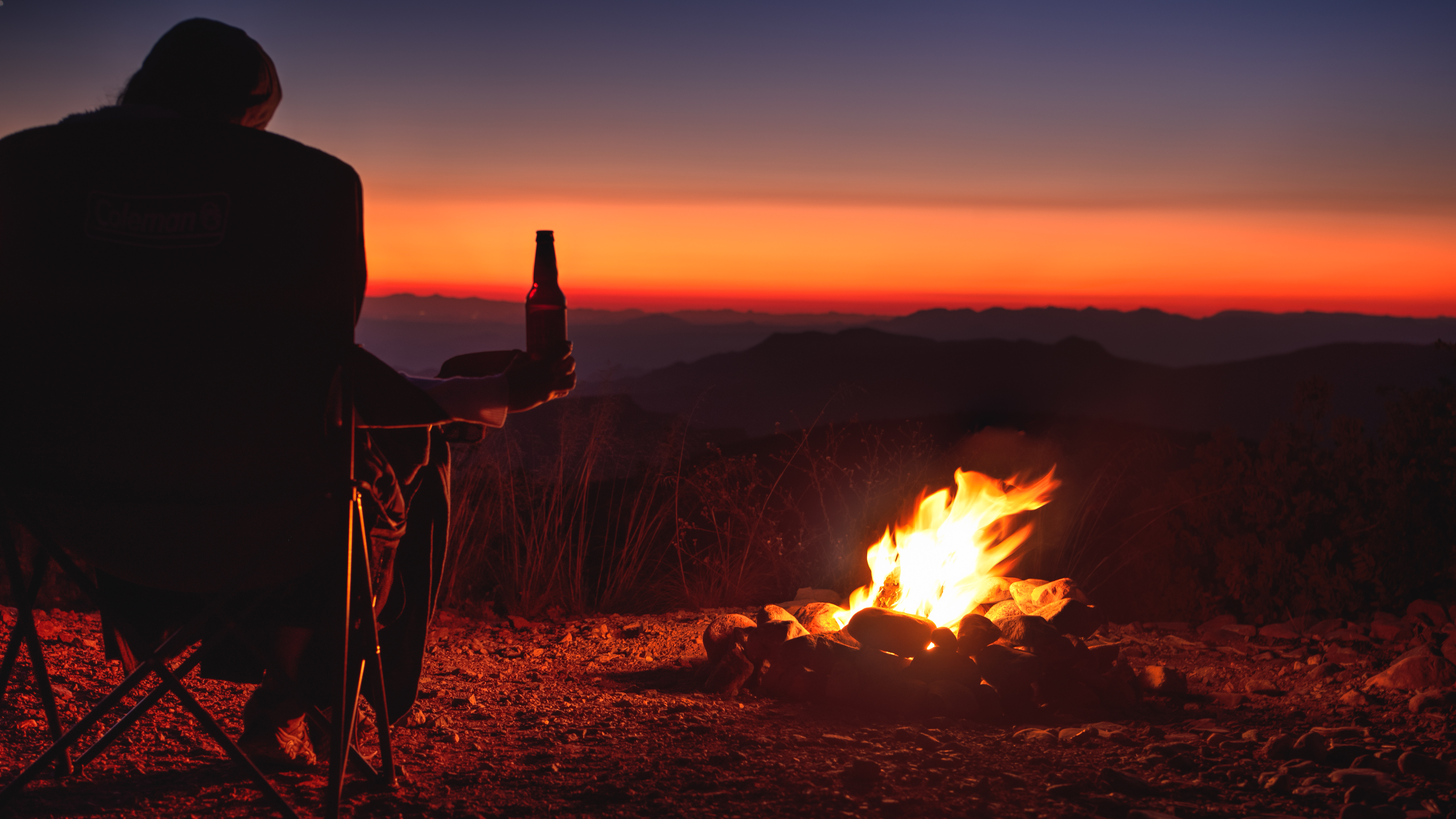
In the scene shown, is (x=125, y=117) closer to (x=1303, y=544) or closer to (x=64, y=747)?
(x=64, y=747)

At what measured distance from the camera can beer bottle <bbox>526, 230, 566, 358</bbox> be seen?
2299 millimetres

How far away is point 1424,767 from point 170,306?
3118 millimetres

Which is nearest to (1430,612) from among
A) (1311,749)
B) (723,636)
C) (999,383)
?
(1311,749)

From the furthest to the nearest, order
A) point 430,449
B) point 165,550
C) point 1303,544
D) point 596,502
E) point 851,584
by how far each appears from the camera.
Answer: point 596,502 < point 851,584 < point 1303,544 < point 430,449 < point 165,550

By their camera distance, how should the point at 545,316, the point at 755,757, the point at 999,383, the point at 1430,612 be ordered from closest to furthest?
1. the point at 545,316
2. the point at 755,757
3. the point at 1430,612
4. the point at 999,383

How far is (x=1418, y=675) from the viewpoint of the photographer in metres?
3.37

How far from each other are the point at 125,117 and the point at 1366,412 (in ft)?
16.8

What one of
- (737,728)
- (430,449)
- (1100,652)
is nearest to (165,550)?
(430,449)

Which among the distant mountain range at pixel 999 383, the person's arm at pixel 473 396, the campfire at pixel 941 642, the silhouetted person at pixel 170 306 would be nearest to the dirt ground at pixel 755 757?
the campfire at pixel 941 642

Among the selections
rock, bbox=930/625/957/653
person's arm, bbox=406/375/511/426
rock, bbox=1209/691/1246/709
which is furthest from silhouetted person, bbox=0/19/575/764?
rock, bbox=1209/691/1246/709

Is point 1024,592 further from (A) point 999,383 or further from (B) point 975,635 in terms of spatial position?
(A) point 999,383

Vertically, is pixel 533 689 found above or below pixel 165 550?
below

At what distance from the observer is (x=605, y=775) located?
2564 millimetres

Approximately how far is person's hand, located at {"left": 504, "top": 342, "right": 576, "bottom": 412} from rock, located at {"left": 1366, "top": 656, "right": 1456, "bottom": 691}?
2.95 m
